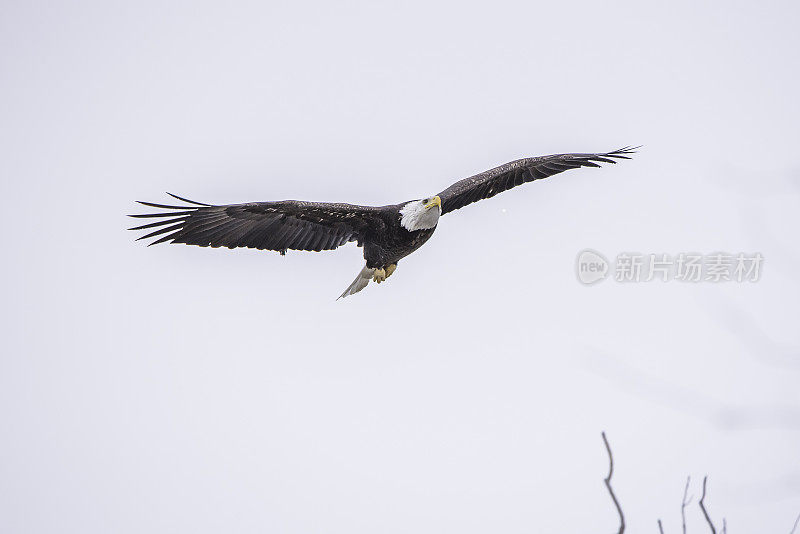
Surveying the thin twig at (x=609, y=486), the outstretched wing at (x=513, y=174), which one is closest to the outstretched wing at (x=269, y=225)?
the outstretched wing at (x=513, y=174)

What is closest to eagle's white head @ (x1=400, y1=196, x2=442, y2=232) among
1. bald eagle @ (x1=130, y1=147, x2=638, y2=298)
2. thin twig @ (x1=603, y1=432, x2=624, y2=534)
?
bald eagle @ (x1=130, y1=147, x2=638, y2=298)

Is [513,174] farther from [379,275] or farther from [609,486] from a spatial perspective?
[609,486]

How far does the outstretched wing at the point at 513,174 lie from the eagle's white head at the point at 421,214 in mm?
480

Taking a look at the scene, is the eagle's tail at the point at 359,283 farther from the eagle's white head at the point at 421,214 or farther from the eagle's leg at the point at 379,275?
the eagle's white head at the point at 421,214

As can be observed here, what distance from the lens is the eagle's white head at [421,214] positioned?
25.4ft

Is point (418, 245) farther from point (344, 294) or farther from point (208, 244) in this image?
point (208, 244)

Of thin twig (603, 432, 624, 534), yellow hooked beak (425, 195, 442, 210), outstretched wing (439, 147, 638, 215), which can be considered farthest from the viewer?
outstretched wing (439, 147, 638, 215)

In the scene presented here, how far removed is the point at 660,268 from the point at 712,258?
110 centimetres

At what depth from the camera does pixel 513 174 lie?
28.5ft

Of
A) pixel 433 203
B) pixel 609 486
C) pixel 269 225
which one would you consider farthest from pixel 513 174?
pixel 609 486

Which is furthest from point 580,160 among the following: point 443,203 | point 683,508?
point 683,508

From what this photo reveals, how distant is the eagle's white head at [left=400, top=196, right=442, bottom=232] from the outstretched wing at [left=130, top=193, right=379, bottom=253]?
30 centimetres

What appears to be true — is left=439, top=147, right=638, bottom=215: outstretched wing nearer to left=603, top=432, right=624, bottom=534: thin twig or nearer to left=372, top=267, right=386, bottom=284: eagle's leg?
left=372, top=267, right=386, bottom=284: eagle's leg

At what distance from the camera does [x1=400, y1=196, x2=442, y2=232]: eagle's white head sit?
25.4 ft
